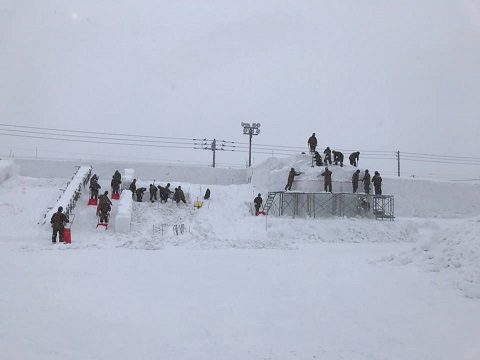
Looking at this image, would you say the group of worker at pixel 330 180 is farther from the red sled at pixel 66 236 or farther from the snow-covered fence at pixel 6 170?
the snow-covered fence at pixel 6 170

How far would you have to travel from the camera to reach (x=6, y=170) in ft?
75.7

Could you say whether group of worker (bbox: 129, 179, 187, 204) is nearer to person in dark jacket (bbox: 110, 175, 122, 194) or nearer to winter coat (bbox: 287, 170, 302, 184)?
person in dark jacket (bbox: 110, 175, 122, 194)

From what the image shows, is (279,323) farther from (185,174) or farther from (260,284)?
(185,174)

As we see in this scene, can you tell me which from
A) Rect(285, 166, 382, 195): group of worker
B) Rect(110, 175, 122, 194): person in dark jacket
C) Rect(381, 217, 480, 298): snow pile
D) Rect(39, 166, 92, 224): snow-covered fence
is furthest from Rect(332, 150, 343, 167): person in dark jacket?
Rect(39, 166, 92, 224): snow-covered fence

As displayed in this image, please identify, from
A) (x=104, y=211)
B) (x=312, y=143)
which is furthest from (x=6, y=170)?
(x=312, y=143)

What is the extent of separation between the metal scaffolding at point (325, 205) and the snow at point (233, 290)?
1736mm

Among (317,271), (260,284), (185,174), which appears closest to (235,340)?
(260,284)

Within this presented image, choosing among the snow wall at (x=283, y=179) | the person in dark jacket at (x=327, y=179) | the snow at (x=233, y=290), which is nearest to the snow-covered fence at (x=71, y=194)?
the snow at (x=233, y=290)

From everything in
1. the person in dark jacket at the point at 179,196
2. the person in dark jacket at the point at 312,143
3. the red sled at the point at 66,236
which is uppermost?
the person in dark jacket at the point at 312,143

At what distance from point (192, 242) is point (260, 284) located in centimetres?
686

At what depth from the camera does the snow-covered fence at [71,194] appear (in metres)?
17.2

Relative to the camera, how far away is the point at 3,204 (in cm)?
1919

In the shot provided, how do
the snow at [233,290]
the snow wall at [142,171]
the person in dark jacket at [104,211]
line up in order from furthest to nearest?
the snow wall at [142,171] → the person in dark jacket at [104,211] → the snow at [233,290]

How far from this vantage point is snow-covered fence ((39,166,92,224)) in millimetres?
17188
